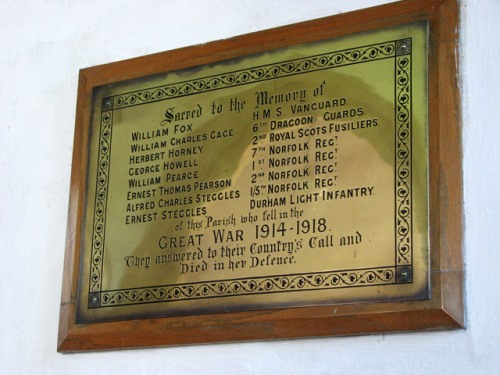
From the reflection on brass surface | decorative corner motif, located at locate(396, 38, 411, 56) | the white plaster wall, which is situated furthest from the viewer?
decorative corner motif, located at locate(396, 38, 411, 56)

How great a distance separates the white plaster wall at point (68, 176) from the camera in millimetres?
2742

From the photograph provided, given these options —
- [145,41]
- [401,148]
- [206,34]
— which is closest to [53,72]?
[145,41]

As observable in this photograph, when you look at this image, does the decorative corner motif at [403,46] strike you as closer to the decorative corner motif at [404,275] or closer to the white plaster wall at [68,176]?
the white plaster wall at [68,176]

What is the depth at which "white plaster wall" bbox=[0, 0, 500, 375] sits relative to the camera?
2.74m

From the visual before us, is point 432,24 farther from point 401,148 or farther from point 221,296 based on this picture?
point 221,296

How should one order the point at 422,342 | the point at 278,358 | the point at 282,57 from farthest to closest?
1. the point at 282,57
2. the point at 278,358
3. the point at 422,342

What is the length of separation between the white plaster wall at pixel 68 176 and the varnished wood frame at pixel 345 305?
0.10 feet

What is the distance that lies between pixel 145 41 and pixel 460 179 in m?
1.17

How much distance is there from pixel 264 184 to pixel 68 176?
Result: 0.71 metres

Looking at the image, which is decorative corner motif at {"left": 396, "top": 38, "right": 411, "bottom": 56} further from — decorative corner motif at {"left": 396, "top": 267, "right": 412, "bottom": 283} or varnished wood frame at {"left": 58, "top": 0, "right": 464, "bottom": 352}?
decorative corner motif at {"left": 396, "top": 267, "right": 412, "bottom": 283}

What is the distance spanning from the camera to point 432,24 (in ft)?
9.80

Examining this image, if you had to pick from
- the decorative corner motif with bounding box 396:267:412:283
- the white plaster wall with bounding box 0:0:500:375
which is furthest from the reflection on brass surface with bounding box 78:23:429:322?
the white plaster wall with bounding box 0:0:500:375

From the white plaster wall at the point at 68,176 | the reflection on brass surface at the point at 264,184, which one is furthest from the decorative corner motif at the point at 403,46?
the white plaster wall at the point at 68,176

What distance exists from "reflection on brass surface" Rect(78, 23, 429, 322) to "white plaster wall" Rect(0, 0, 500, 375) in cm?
11
